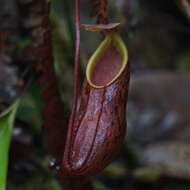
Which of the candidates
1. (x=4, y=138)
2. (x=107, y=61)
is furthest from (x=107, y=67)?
(x=4, y=138)

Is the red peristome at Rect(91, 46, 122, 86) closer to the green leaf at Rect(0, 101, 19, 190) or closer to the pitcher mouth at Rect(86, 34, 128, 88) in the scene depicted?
the pitcher mouth at Rect(86, 34, 128, 88)

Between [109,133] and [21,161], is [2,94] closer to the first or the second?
[21,161]

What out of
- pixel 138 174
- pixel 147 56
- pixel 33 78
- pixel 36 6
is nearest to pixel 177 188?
pixel 138 174

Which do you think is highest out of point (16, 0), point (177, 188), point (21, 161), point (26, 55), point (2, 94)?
point (16, 0)

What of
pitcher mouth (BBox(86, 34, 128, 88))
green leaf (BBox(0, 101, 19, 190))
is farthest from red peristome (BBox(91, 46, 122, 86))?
green leaf (BBox(0, 101, 19, 190))

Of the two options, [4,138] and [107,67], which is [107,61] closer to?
[107,67]

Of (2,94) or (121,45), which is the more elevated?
(121,45)

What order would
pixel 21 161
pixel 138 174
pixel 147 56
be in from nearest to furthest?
1. pixel 21 161
2. pixel 138 174
3. pixel 147 56
